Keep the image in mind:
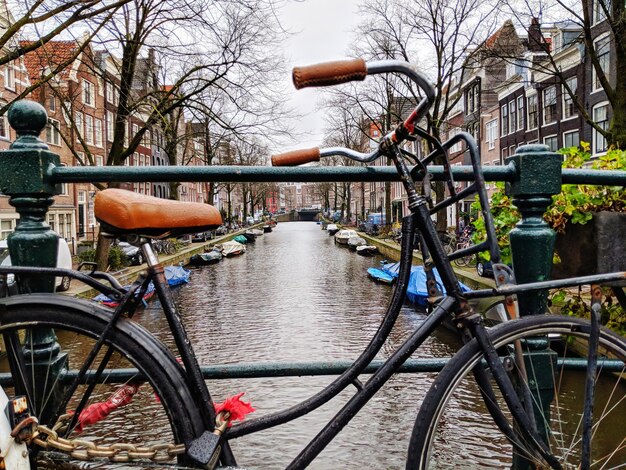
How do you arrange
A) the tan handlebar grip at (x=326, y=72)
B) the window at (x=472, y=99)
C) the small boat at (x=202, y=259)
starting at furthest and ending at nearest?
1. the window at (x=472, y=99)
2. the small boat at (x=202, y=259)
3. the tan handlebar grip at (x=326, y=72)

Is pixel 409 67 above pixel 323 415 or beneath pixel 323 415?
above

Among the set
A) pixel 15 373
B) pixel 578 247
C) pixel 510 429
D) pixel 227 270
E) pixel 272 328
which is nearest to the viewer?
pixel 510 429

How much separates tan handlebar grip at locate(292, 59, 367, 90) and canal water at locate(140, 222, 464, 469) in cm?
343

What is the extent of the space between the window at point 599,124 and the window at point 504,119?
9185 mm

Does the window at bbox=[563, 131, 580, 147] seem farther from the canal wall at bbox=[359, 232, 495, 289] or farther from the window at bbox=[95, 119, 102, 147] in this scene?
the window at bbox=[95, 119, 102, 147]

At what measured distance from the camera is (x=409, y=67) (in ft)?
4.32

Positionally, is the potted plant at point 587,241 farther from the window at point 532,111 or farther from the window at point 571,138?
the window at point 532,111

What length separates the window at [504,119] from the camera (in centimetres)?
2947

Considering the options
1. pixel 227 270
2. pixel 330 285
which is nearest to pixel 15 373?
pixel 330 285

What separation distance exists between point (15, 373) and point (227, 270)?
857 inches

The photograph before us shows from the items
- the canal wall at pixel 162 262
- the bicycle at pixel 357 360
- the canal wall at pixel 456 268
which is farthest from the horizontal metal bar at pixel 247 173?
the canal wall at pixel 162 262

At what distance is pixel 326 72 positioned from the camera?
4.00 ft

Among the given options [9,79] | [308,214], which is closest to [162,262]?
[9,79]

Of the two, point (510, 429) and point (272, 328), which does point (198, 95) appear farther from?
point (510, 429)
